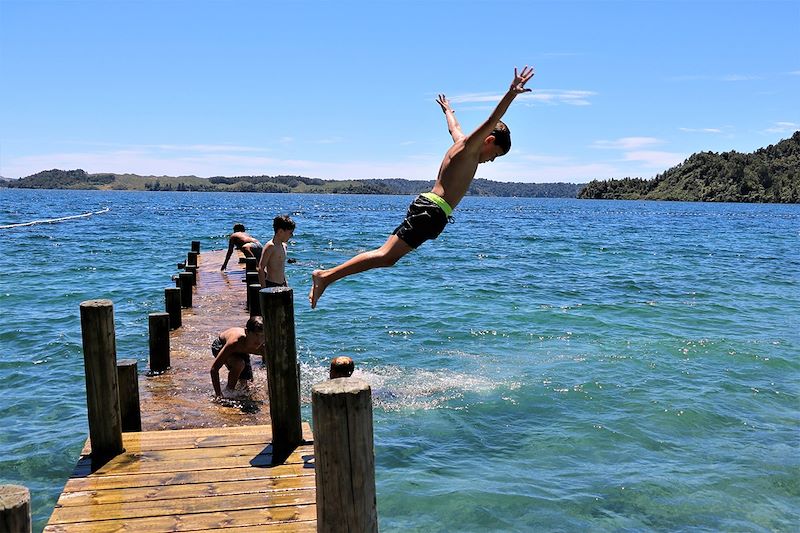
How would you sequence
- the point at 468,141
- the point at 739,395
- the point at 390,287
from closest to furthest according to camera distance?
the point at 468,141
the point at 739,395
the point at 390,287

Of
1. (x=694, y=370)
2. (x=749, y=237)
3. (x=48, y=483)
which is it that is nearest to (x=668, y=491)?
(x=694, y=370)

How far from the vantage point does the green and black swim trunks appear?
626 centimetres

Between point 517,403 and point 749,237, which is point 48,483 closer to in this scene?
point 517,403

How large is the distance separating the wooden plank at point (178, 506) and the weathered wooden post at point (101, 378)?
2.63 feet

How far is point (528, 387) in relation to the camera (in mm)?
12688

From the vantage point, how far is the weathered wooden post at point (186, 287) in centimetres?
1465

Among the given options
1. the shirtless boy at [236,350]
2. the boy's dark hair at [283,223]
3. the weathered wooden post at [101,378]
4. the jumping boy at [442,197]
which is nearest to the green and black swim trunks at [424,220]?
the jumping boy at [442,197]

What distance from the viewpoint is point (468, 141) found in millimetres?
6199

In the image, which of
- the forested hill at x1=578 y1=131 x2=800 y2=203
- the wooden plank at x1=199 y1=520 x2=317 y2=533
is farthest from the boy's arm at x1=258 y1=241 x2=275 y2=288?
the forested hill at x1=578 y1=131 x2=800 y2=203

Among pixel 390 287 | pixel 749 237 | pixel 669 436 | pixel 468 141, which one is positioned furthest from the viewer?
pixel 749 237

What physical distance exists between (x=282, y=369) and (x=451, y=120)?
286cm

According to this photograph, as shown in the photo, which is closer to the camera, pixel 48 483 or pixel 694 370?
pixel 48 483

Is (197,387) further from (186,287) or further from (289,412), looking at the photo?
(186,287)

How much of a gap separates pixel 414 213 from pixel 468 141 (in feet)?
2.53
